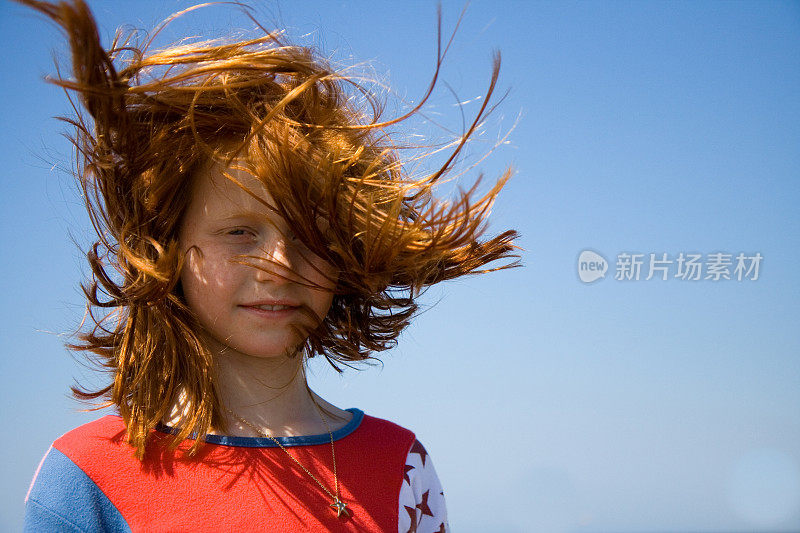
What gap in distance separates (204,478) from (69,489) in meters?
0.31

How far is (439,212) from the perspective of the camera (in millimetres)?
2127

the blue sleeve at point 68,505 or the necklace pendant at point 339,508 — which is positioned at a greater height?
the necklace pendant at point 339,508

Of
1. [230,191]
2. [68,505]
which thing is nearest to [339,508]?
[68,505]

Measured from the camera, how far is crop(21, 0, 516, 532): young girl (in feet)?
6.09

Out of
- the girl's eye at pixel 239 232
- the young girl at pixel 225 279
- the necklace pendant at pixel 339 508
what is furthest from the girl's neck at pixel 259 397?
the girl's eye at pixel 239 232

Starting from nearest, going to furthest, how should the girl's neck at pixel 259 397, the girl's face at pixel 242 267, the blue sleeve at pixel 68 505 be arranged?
1. the blue sleeve at pixel 68 505
2. the girl's face at pixel 242 267
3. the girl's neck at pixel 259 397

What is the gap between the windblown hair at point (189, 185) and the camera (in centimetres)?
190

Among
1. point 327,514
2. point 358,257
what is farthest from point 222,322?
point 327,514

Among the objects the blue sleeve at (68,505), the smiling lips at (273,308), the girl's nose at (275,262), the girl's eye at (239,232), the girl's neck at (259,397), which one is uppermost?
the girl's eye at (239,232)

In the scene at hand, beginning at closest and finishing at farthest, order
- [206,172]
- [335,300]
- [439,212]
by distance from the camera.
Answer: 1. [206,172]
2. [439,212]
3. [335,300]

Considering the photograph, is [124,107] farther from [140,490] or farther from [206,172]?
[140,490]

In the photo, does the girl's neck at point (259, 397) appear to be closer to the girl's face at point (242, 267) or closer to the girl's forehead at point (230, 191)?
the girl's face at point (242, 267)

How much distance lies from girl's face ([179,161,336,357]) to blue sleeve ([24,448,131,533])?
18.3 inches

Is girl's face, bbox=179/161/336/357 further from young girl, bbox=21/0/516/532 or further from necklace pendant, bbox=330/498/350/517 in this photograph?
necklace pendant, bbox=330/498/350/517
